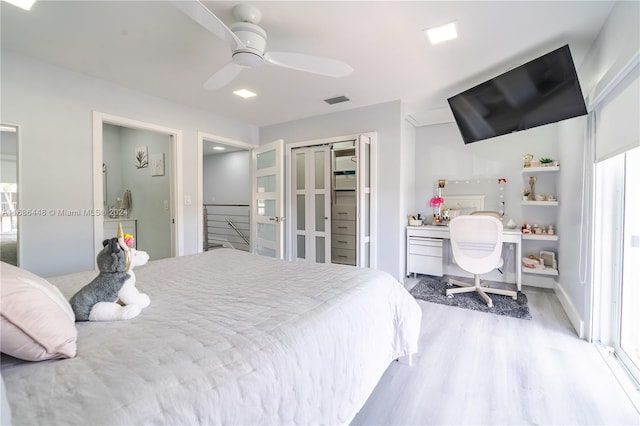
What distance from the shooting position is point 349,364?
46.3 inches

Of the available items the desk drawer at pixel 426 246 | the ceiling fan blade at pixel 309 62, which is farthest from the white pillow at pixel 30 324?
the desk drawer at pixel 426 246

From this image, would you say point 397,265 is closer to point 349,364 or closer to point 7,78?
point 349,364

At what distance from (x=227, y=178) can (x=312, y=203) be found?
11.4ft

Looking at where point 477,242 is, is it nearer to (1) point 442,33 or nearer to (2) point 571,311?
(2) point 571,311

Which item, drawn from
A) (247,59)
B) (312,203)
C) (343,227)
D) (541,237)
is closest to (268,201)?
(312,203)

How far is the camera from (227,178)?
6820 mm

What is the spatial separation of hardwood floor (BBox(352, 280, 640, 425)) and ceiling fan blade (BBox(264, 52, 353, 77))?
2.07 meters

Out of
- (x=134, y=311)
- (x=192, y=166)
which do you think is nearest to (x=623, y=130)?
(x=134, y=311)

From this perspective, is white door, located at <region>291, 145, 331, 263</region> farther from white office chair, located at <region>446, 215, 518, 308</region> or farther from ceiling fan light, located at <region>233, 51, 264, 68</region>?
ceiling fan light, located at <region>233, 51, 264, 68</region>

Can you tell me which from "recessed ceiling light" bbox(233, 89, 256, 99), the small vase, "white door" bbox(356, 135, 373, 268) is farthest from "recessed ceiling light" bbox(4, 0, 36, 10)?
the small vase

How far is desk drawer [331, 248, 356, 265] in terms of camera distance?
418 cm

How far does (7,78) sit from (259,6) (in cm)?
226

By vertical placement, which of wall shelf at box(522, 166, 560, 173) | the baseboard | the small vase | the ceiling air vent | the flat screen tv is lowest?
the baseboard

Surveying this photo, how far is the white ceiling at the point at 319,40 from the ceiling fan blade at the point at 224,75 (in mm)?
287
